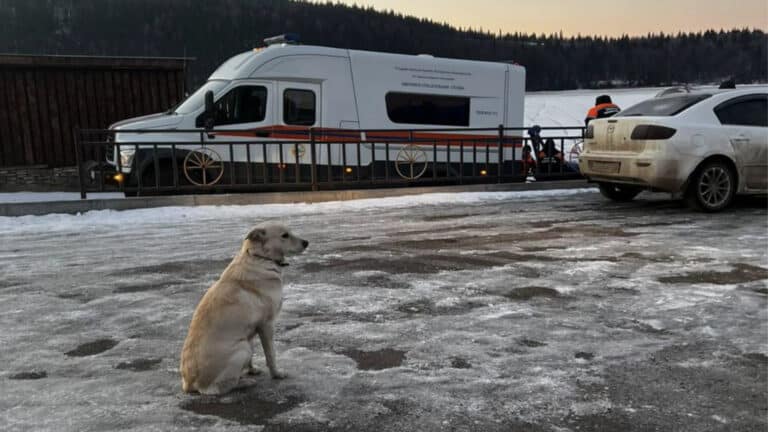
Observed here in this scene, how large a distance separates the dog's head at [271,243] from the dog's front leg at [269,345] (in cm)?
39

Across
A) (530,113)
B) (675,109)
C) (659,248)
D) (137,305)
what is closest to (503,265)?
(659,248)

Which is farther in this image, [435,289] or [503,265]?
[503,265]

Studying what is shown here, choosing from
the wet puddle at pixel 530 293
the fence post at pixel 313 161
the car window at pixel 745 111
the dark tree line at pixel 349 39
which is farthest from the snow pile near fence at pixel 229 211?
the dark tree line at pixel 349 39

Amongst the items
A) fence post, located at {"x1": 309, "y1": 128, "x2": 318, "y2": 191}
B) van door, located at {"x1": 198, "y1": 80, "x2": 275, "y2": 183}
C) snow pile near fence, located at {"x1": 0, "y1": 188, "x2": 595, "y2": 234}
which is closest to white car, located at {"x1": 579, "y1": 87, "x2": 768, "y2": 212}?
snow pile near fence, located at {"x1": 0, "y1": 188, "x2": 595, "y2": 234}

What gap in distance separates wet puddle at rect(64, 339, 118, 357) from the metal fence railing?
254 inches

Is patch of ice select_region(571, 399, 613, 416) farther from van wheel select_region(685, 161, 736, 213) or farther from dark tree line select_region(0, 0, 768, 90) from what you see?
dark tree line select_region(0, 0, 768, 90)

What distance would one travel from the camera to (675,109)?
28.0 feet

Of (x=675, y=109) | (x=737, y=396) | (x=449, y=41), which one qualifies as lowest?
(x=737, y=396)

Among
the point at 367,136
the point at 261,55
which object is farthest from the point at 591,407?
the point at 261,55

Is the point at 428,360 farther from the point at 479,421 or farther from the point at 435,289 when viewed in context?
the point at 435,289

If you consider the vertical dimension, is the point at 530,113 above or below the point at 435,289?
above

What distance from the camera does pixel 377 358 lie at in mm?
3385

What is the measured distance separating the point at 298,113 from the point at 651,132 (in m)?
7.08

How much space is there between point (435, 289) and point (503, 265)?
3.63 ft
